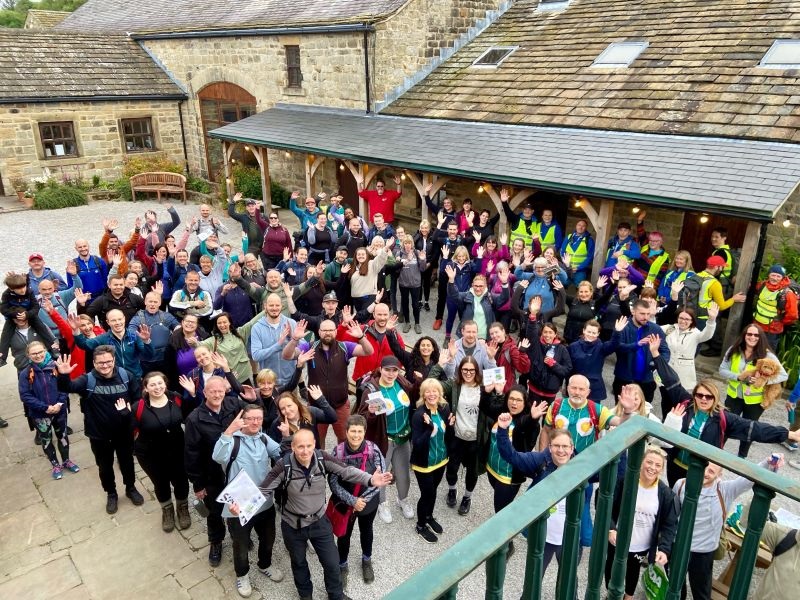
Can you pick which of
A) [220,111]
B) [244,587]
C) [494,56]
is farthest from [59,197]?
[244,587]

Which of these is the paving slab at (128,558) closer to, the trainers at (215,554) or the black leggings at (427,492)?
the trainers at (215,554)

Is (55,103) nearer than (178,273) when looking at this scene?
No

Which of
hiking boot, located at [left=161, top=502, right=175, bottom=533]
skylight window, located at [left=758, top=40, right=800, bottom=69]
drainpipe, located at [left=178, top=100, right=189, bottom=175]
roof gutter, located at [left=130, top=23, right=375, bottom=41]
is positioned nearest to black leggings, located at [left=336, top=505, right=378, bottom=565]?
hiking boot, located at [left=161, top=502, right=175, bottom=533]

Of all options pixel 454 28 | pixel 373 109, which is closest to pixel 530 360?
pixel 373 109

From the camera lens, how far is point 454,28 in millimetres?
16062

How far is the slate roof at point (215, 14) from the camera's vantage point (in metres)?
15.6

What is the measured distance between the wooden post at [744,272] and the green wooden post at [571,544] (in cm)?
738

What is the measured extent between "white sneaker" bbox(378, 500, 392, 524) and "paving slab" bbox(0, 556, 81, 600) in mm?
2656

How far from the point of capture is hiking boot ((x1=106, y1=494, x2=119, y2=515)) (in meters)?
5.95

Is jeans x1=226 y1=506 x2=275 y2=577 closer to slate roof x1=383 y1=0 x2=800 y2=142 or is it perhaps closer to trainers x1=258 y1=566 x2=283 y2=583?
trainers x1=258 y1=566 x2=283 y2=583

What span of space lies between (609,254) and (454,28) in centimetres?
962

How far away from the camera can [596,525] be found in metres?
1.96

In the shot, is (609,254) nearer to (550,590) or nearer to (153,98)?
(550,590)

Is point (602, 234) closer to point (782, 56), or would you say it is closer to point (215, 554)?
point (782, 56)
